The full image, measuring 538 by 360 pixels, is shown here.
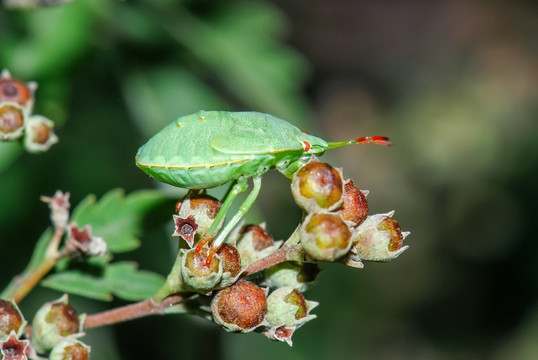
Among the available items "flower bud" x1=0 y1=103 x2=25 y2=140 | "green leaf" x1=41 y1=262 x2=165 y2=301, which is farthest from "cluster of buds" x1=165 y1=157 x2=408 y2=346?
"flower bud" x1=0 y1=103 x2=25 y2=140

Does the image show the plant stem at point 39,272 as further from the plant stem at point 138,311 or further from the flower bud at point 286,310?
the flower bud at point 286,310

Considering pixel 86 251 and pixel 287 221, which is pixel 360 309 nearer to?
pixel 287 221

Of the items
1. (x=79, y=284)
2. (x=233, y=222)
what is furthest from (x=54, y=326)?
(x=233, y=222)

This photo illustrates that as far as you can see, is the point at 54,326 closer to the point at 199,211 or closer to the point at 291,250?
the point at 199,211

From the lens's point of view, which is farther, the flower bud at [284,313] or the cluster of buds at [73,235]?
the cluster of buds at [73,235]

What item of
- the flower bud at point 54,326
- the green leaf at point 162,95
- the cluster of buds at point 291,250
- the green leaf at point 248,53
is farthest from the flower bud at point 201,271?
the green leaf at point 248,53

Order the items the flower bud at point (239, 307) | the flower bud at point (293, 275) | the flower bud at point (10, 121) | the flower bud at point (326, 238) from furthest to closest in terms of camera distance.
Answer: the flower bud at point (10, 121)
the flower bud at point (293, 275)
the flower bud at point (239, 307)
the flower bud at point (326, 238)
